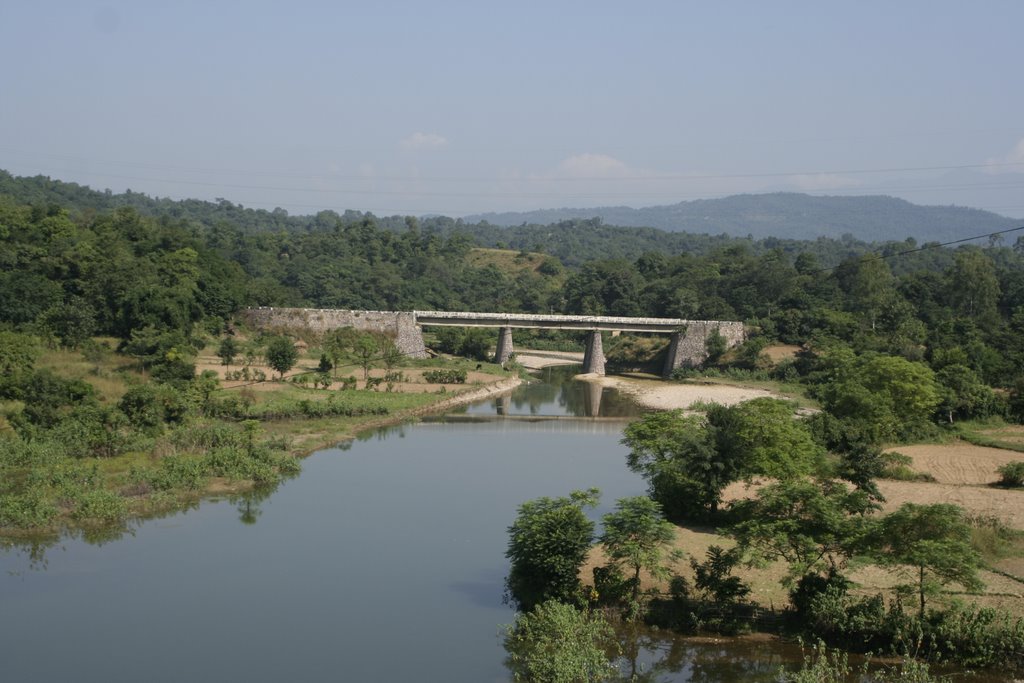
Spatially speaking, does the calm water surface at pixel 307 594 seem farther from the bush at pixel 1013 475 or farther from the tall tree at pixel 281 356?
the tall tree at pixel 281 356

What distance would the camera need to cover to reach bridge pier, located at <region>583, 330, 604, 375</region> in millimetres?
78938

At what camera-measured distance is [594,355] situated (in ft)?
259

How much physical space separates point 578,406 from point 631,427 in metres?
27.8

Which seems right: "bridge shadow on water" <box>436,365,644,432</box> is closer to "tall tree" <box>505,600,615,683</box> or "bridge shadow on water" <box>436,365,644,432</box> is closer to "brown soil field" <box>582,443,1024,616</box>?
"brown soil field" <box>582,443,1024,616</box>

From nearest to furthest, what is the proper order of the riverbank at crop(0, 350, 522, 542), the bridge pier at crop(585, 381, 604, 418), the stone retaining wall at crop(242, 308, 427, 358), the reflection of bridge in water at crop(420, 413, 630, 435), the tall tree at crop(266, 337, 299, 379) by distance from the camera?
the riverbank at crop(0, 350, 522, 542) < the reflection of bridge in water at crop(420, 413, 630, 435) < the tall tree at crop(266, 337, 299, 379) < the bridge pier at crop(585, 381, 604, 418) < the stone retaining wall at crop(242, 308, 427, 358)

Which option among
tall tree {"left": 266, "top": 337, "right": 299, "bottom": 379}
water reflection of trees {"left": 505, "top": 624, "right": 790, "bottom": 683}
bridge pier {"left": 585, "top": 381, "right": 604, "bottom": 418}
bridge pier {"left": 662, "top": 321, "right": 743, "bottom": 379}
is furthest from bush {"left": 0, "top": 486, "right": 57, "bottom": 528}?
bridge pier {"left": 662, "top": 321, "right": 743, "bottom": 379}

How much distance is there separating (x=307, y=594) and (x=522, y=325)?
5503 centimetres

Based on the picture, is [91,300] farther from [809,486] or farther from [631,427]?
[809,486]

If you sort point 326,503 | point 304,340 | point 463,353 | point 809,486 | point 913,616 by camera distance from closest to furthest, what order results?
point 913,616
point 809,486
point 326,503
point 304,340
point 463,353

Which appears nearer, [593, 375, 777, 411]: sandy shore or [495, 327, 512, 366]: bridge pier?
[593, 375, 777, 411]: sandy shore

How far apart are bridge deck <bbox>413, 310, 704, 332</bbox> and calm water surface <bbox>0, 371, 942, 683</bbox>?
40108mm

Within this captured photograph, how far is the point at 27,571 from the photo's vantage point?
26500mm

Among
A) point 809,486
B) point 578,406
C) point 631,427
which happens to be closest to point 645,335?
point 578,406

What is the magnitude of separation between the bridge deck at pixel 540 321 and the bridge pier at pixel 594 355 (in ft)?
2.26
